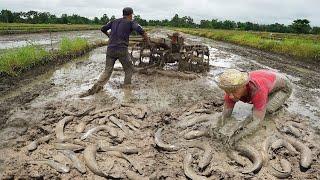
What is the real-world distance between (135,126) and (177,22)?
88210mm

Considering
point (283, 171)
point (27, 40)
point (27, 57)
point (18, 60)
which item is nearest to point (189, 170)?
point (283, 171)

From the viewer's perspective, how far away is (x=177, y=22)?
303 feet

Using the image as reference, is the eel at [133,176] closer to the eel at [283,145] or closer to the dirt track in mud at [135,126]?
the dirt track in mud at [135,126]

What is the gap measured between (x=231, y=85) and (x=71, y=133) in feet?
8.33

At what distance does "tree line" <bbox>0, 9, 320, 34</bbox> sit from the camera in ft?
183

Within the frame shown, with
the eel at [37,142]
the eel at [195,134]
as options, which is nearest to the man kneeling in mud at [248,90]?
the eel at [195,134]

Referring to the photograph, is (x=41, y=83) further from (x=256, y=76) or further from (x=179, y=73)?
(x=256, y=76)

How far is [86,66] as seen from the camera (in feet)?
44.2

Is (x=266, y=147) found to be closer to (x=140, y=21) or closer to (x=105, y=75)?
(x=105, y=75)

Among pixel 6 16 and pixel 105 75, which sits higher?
pixel 6 16

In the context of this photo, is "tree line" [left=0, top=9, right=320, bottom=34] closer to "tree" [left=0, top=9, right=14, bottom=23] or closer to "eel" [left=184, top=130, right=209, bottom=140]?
"tree" [left=0, top=9, right=14, bottom=23]

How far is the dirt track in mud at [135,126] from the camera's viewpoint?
4699 mm

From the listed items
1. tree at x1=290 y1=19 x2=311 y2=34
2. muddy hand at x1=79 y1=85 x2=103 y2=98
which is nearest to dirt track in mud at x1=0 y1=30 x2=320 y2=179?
muddy hand at x1=79 y1=85 x2=103 y2=98

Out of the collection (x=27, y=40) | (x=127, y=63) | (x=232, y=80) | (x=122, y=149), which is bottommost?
(x=122, y=149)
